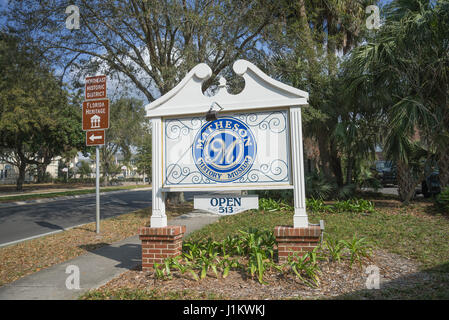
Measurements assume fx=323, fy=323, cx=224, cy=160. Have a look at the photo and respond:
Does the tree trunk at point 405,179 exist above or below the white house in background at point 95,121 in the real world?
below

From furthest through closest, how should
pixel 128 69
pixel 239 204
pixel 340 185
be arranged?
pixel 340 185 < pixel 128 69 < pixel 239 204

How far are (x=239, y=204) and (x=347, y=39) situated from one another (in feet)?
46.5

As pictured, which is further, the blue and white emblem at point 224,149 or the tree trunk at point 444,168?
the tree trunk at point 444,168

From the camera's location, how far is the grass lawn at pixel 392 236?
379 centimetres

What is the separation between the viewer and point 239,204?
181 inches

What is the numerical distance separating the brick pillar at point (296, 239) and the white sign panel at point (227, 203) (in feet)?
1.75

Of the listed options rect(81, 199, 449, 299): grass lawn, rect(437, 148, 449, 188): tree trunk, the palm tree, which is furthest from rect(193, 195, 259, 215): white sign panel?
rect(437, 148, 449, 188): tree trunk

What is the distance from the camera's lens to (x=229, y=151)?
476 centimetres

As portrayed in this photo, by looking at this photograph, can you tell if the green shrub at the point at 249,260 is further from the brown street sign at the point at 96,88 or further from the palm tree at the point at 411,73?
the palm tree at the point at 411,73

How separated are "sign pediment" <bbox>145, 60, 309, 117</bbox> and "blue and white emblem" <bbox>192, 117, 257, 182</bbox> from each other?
0.88 ft

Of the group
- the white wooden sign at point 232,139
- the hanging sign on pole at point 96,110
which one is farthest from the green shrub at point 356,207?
the hanging sign on pole at point 96,110

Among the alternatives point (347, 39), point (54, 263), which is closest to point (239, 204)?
point (54, 263)
